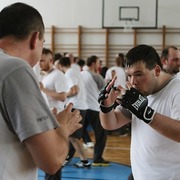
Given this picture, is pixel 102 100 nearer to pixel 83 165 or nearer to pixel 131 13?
pixel 83 165

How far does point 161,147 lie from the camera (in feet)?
6.60

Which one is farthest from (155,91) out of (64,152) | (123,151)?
(123,151)

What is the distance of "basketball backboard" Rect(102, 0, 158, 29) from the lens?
11.7 meters

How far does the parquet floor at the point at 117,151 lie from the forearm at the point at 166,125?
3958 mm

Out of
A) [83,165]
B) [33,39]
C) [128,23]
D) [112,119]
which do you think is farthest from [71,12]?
[33,39]

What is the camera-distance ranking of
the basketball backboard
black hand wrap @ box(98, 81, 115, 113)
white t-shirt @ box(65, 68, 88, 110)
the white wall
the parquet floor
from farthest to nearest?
the white wall
the basketball backboard
the parquet floor
white t-shirt @ box(65, 68, 88, 110)
black hand wrap @ box(98, 81, 115, 113)

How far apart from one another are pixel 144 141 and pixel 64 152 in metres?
0.85

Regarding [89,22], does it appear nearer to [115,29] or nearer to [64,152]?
[115,29]

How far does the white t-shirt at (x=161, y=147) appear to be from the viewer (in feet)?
6.51

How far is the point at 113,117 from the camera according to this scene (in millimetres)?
2260

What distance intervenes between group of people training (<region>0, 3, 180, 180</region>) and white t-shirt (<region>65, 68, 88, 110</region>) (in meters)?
3.38

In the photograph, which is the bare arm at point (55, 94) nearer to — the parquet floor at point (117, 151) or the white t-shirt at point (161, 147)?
the parquet floor at point (117, 151)

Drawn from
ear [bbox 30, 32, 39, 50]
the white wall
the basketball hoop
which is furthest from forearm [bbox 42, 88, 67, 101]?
the white wall

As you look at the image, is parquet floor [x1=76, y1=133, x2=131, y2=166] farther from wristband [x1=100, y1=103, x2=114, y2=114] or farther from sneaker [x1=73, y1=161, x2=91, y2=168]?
wristband [x1=100, y1=103, x2=114, y2=114]
